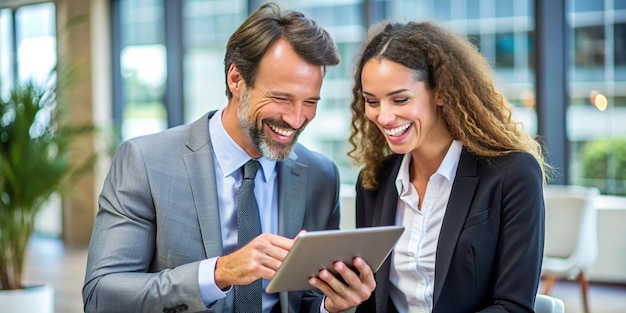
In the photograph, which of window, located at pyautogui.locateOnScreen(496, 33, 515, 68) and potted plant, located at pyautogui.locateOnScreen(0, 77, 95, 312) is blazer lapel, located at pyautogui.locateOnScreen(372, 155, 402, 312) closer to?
potted plant, located at pyautogui.locateOnScreen(0, 77, 95, 312)

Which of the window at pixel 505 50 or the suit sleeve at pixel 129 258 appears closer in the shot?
the suit sleeve at pixel 129 258

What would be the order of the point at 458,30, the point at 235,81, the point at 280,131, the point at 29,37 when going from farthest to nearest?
the point at 29,37 → the point at 458,30 → the point at 235,81 → the point at 280,131

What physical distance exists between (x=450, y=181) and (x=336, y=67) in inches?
201

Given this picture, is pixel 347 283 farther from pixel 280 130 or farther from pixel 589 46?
pixel 589 46

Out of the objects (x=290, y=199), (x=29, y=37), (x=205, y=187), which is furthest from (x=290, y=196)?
(x=29, y=37)

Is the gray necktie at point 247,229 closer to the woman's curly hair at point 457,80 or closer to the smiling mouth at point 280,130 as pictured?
the smiling mouth at point 280,130

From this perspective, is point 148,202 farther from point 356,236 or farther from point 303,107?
point 356,236

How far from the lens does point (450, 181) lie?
87.2 inches

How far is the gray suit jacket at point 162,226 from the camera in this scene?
6.77ft

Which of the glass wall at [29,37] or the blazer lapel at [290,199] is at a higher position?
the glass wall at [29,37]

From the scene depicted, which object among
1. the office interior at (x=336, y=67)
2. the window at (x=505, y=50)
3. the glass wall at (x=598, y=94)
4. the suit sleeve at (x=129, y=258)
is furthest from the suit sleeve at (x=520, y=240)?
the window at (x=505, y=50)

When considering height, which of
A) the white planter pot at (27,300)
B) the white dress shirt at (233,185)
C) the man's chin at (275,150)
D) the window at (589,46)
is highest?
the window at (589,46)

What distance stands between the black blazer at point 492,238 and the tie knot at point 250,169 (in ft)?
1.89

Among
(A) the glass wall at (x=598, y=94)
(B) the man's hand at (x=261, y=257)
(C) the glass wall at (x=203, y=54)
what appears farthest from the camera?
(C) the glass wall at (x=203, y=54)
